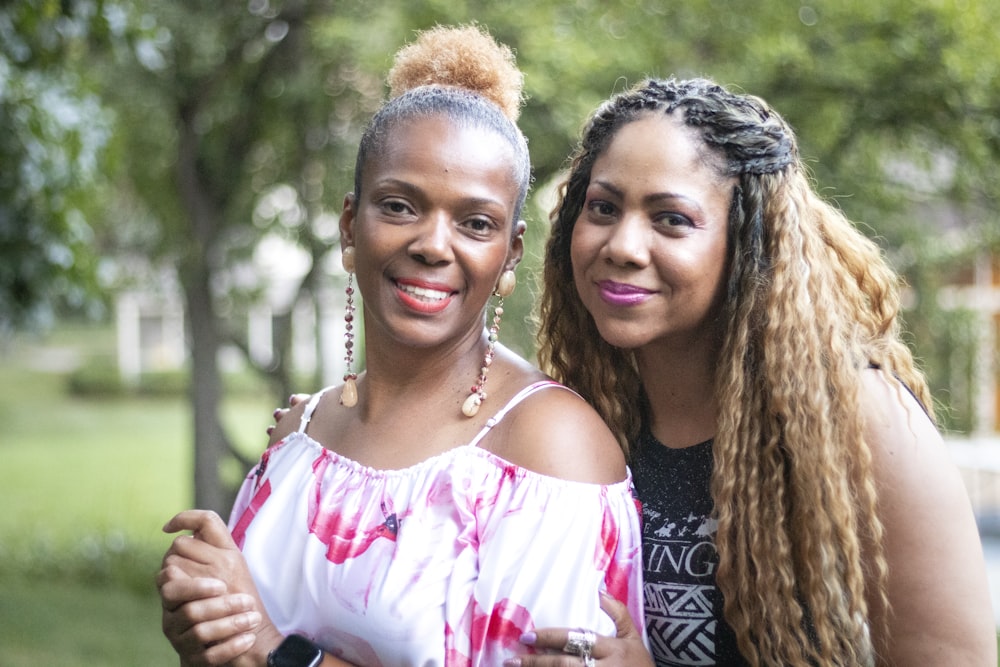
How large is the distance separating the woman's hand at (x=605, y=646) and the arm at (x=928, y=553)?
0.55 meters

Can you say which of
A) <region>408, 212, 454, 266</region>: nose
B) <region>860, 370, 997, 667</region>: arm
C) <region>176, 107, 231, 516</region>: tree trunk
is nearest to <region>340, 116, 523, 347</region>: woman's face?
<region>408, 212, 454, 266</region>: nose

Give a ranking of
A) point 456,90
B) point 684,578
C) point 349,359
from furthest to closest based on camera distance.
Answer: point 349,359, point 684,578, point 456,90

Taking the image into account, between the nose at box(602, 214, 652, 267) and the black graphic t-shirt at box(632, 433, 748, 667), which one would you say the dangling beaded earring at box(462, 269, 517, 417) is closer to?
the nose at box(602, 214, 652, 267)

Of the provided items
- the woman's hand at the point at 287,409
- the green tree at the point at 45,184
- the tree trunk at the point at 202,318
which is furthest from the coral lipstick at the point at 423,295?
the tree trunk at the point at 202,318

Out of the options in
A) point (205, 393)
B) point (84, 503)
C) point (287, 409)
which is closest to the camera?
point (287, 409)

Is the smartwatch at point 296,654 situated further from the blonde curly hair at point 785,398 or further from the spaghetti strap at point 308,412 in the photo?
the blonde curly hair at point 785,398

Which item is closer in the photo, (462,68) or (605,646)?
(605,646)

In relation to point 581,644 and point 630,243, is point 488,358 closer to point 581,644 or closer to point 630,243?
point 630,243

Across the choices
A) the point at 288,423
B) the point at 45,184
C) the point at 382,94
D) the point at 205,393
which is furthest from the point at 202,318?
the point at 288,423

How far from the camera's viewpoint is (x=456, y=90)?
7.39 ft

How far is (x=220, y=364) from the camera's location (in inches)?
343

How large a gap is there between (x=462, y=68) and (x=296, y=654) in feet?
4.09

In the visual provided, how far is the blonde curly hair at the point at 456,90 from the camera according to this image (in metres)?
2.20

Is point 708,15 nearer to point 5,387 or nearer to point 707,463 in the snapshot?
point 707,463
